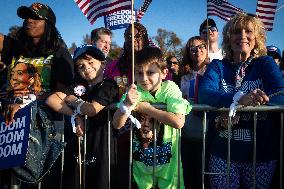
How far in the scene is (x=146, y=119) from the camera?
3160mm

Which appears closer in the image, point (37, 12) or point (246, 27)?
point (246, 27)

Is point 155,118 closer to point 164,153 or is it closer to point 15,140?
point 164,153

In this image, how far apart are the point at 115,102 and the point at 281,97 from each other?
146 cm

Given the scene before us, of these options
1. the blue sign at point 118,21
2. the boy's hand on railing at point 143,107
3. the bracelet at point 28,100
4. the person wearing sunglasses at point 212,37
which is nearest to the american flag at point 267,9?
the person wearing sunglasses at point 212,37

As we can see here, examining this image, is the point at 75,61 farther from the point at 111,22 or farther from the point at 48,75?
the point at 111,22

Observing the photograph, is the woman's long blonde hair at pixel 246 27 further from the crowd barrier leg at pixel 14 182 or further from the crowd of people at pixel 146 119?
the crowd barrier leg at pixel 14 182

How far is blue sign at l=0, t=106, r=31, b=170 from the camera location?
315 centimetres

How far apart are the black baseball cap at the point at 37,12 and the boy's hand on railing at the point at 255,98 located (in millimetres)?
2440

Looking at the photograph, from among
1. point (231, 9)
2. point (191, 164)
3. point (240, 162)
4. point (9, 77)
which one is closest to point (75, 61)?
point (9, 77)

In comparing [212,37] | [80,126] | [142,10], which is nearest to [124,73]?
[80,126]

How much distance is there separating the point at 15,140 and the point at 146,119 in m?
1.22

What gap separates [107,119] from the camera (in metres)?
3.30

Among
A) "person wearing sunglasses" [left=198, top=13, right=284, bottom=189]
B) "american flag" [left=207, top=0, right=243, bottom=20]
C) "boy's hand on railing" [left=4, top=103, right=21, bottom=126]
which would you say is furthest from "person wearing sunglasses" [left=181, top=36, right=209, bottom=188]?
"american flag" [left=207, top=0, right=243, bottom=20]

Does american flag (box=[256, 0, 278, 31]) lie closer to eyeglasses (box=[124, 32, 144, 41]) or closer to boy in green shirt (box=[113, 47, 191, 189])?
A: eyeglasses (box=[124, 32, 144, 41])
